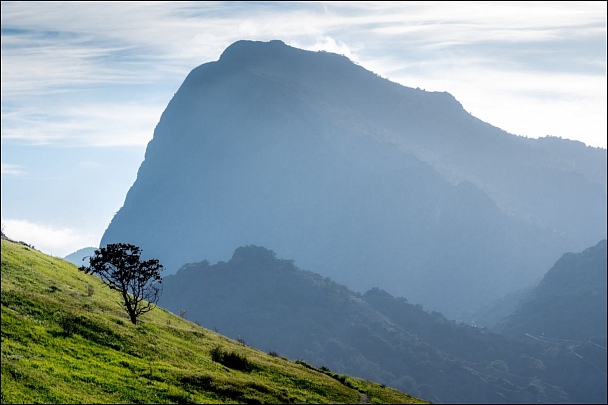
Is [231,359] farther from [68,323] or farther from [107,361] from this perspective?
[107,361]

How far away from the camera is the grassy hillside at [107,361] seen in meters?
39.7

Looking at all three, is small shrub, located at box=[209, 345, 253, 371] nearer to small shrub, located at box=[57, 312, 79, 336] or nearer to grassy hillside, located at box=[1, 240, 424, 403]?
grassy hillside, located at box=[1, 240, 424, 403]

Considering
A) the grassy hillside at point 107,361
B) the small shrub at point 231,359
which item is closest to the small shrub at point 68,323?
the grassy hillside at point 107,361

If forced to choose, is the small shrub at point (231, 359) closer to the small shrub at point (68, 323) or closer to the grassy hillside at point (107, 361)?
the grassy hillside at point (107, 361)

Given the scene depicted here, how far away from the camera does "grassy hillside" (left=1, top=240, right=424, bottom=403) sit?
39.7 m

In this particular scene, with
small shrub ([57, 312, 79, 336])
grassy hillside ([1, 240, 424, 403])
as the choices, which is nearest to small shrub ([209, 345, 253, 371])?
grassy hillside ([1, 240, 424, 403])

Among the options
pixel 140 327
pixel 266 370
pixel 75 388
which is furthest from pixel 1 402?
pixel 266 370

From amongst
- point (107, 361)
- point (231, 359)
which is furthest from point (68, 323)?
point (231, 359)

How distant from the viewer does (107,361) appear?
46.9 metres

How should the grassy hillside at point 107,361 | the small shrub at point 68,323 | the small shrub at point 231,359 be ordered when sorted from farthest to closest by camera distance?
the small shrub at point 231,359, the small shrub at point 68,323, the grassy hillside at point 107,361

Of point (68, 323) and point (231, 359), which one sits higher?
point (68, 323)

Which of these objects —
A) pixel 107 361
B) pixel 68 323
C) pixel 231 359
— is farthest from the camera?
pixel 231 359

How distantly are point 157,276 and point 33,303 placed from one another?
912 inches

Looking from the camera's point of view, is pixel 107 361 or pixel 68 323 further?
pixel 68 323
